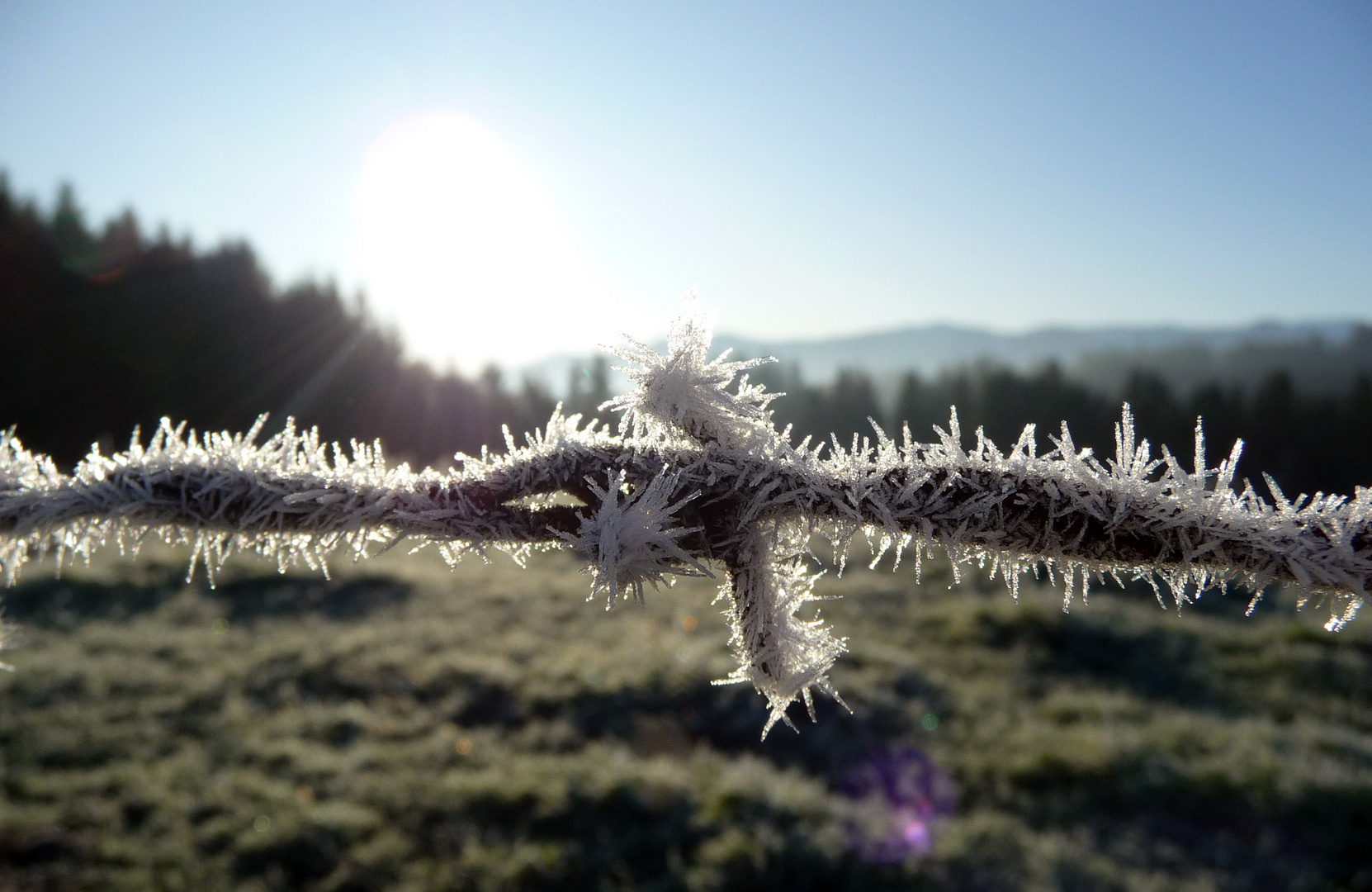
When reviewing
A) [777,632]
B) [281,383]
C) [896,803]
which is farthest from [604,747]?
[281,383]

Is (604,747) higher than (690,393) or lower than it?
lower

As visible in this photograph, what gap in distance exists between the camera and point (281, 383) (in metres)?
21.5

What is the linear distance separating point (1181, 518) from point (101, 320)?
30.9 metres

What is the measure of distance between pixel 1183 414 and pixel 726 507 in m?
29.4

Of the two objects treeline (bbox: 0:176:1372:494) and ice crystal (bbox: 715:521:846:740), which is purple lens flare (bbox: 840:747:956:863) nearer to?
ice crystal (bbox: 715:521:846:740)

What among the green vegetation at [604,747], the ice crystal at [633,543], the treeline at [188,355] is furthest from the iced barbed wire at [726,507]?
the treeline at [188,355]

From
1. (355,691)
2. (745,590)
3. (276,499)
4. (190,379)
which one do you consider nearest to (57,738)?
(355,691)

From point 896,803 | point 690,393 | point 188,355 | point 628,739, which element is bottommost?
point 896,803

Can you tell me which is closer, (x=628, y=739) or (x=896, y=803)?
(x=896, y=803)

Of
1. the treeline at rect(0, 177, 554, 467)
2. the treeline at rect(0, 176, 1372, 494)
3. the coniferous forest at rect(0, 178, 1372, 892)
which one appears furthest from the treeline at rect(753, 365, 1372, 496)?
the treeline at rect(0, 177, 554, 467)

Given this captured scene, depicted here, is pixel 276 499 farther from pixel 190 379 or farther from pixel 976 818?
pixel 190 379

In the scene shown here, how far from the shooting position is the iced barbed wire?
1080 millimetres

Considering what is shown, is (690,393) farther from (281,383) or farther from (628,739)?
(281,383)

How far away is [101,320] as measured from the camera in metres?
24.2
